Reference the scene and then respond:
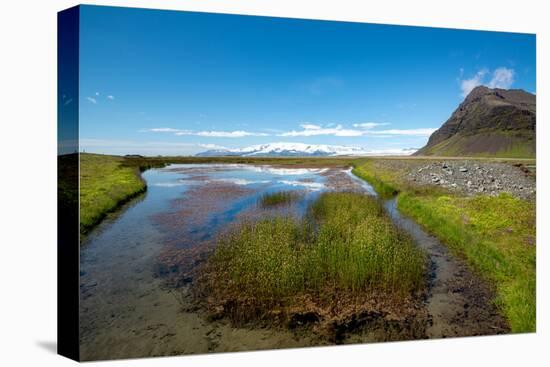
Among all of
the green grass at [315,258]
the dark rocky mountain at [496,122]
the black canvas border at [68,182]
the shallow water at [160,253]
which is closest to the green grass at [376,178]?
the shallow water at [160,253]

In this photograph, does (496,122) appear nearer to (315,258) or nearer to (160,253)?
(315,258)

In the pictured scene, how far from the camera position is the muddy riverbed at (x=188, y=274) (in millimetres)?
4934

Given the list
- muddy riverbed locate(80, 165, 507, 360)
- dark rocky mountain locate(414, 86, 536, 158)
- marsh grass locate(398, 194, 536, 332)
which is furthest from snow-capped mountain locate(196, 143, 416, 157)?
marsh grass locate(398, 194, 536, 332)

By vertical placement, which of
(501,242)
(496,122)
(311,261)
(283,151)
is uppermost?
(496,122)

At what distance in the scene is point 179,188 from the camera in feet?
25.7

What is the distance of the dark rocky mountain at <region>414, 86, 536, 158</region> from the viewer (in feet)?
21.9

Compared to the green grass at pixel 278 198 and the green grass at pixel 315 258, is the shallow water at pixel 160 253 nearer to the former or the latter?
the green grass at pixel 278 198

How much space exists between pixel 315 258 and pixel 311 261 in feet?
0.29

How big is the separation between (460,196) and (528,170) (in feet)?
3.77

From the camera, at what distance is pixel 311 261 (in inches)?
Answer: 242

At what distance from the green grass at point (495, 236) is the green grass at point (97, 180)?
395 cm

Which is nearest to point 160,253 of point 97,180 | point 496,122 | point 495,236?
point 97,180

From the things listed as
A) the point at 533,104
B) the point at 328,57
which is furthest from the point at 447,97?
the point at 328,57

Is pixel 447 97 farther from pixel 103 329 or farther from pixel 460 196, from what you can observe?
pixel 103 329
